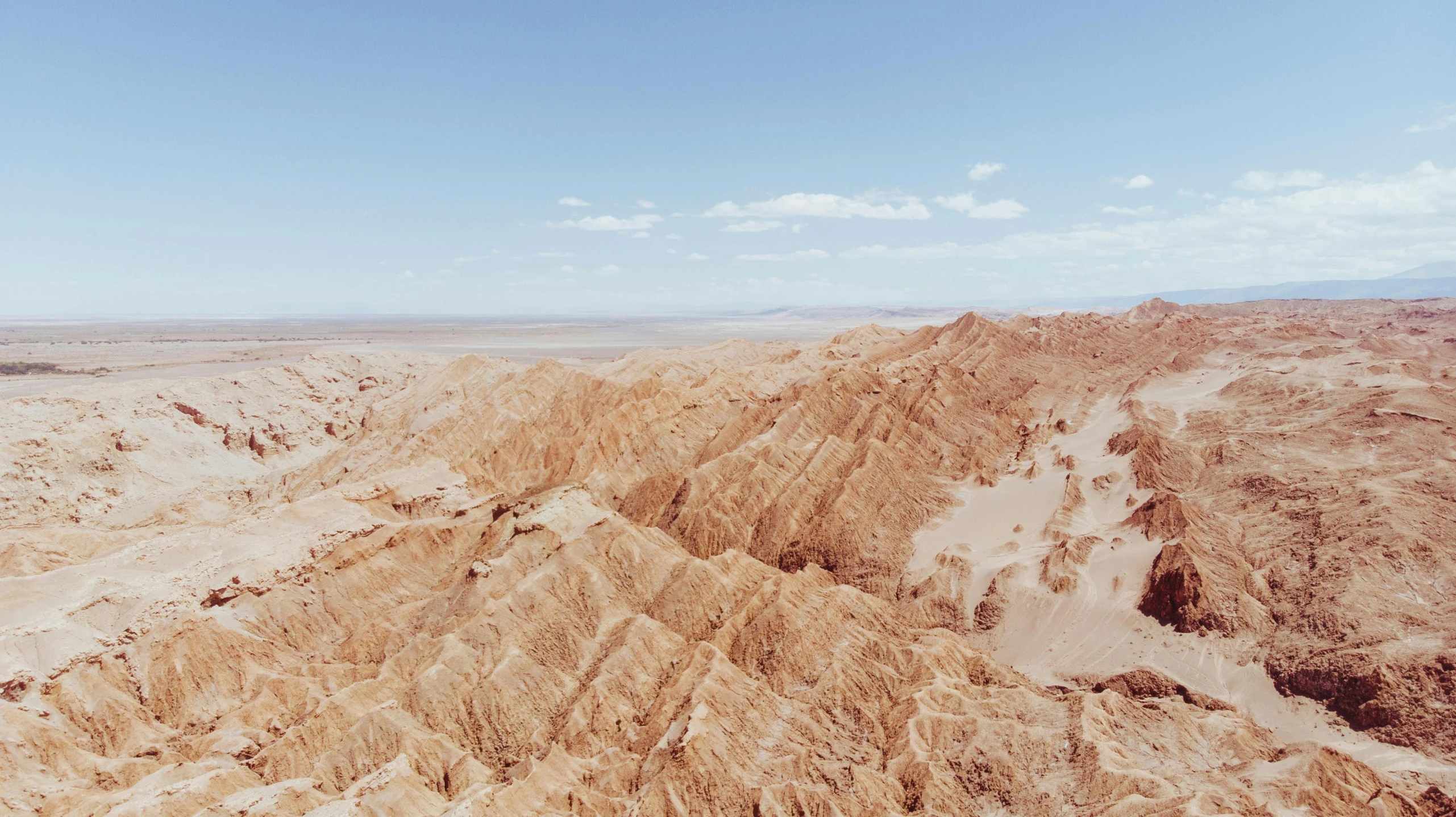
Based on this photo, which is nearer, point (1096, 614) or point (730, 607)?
point (730, 607)

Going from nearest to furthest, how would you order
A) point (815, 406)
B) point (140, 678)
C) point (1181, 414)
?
point (140, 678)
point (815, 406)
point (1181, 414)

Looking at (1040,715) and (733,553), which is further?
(733,553)

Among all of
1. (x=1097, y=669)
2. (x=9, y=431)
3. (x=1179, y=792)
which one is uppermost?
(x=9, y=431)

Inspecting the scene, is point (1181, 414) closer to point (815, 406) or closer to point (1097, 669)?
point (815, 406)

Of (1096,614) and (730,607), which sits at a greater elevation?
(730,607)

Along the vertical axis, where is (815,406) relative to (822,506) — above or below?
above

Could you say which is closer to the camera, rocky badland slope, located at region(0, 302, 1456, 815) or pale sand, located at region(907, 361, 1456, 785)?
rocky badland slope, located at region(0, 302, 1456, 815)

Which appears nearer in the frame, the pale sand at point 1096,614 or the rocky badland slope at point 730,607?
the rocky badland slope at point 730,607

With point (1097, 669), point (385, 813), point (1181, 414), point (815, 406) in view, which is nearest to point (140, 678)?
point (385, 813)
